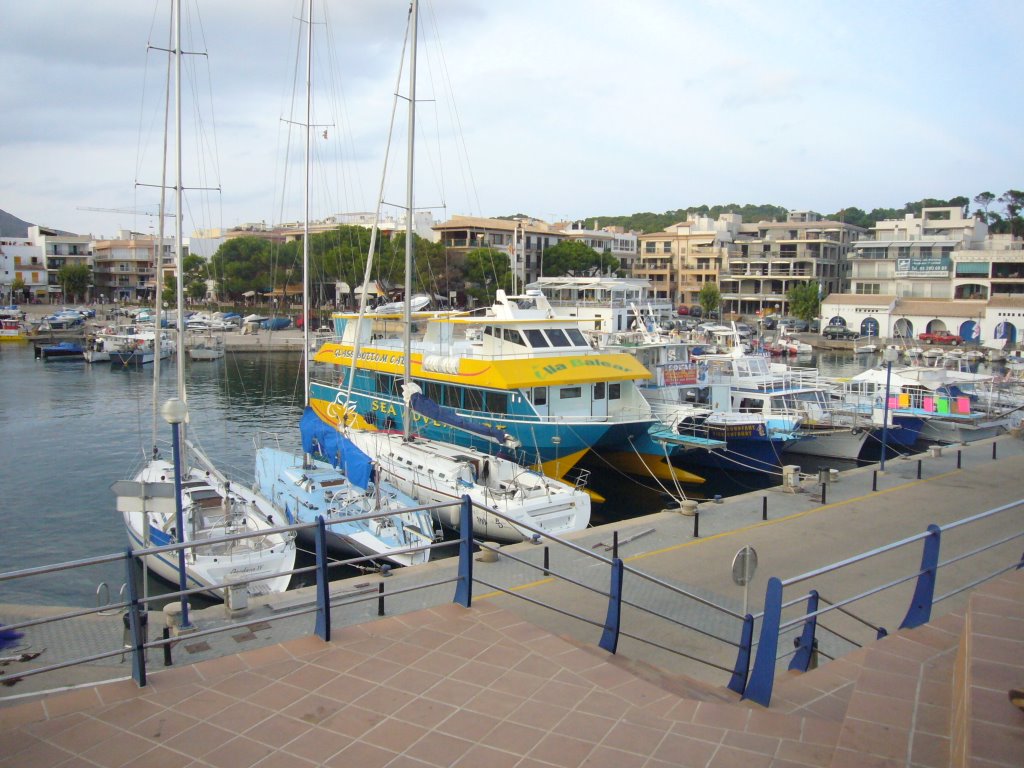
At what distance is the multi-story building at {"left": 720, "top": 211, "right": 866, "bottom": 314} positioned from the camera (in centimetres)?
8375

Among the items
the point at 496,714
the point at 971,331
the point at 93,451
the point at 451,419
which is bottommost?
the point at 93,451

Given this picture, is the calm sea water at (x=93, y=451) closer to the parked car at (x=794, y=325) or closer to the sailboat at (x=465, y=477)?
the sailboat at (x=465, y=477)

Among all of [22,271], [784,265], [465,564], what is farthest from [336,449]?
[22,271]

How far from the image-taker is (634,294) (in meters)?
44.3

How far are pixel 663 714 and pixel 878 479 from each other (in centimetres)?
1623

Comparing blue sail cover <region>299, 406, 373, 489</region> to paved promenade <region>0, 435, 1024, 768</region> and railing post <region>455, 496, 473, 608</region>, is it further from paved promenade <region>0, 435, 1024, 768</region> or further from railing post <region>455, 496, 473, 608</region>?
railing post <region>455, 496, 473, 608</region>

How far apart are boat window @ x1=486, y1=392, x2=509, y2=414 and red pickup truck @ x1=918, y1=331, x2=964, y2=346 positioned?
55.7 metres

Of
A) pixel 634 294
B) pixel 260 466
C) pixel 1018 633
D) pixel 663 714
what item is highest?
pixel 634 294

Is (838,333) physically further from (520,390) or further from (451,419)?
(451,419)

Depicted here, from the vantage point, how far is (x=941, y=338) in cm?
6588

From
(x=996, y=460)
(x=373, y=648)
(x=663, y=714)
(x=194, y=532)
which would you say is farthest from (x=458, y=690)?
(x=996, y=460)

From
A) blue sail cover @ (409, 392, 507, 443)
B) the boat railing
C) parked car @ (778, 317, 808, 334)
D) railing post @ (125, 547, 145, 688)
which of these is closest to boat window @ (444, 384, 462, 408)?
blue sail cover @ (409, 392, 507, 443)

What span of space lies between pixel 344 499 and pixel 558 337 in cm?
1007

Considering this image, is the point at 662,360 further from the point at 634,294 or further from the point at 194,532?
the point at 194,532
